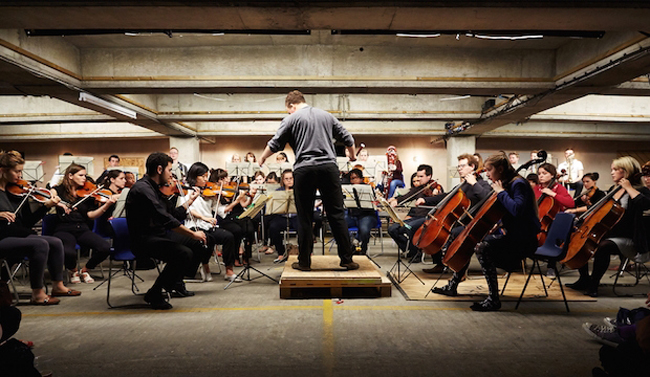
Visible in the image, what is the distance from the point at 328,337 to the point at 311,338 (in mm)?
125

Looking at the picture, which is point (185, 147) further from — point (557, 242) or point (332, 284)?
point (557, 242)

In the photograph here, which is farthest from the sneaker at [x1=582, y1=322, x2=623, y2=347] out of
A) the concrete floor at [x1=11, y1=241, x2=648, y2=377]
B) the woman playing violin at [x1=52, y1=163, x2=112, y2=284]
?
the woman playing violin at [x1=52, y1=163, x2=112, y2=284]

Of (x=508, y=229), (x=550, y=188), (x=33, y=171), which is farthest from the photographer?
(x=33, y=171)

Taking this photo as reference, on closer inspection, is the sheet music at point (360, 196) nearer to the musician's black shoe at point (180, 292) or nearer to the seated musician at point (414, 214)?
the seated musician at point (414, 214)

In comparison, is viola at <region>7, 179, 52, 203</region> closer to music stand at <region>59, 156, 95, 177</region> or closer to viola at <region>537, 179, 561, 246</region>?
music stand at <region>59, 156, 95, 177</region>

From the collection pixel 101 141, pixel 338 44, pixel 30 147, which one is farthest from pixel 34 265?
pixel 30 147

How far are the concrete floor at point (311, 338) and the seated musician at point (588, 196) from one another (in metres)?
1.92


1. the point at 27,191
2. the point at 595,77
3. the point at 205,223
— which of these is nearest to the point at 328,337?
the point at 205,223

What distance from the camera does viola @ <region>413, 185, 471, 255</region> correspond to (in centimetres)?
395

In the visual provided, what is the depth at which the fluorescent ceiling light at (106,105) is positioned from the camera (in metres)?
6.73

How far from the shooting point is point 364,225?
608cm

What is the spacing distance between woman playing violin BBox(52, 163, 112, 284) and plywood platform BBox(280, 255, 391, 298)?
7.89 ft

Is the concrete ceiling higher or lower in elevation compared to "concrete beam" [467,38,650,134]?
higher

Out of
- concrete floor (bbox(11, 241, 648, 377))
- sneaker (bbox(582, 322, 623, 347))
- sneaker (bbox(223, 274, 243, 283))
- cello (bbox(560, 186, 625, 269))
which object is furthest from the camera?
sneaker (bbox(223, 274, 243, 283))
